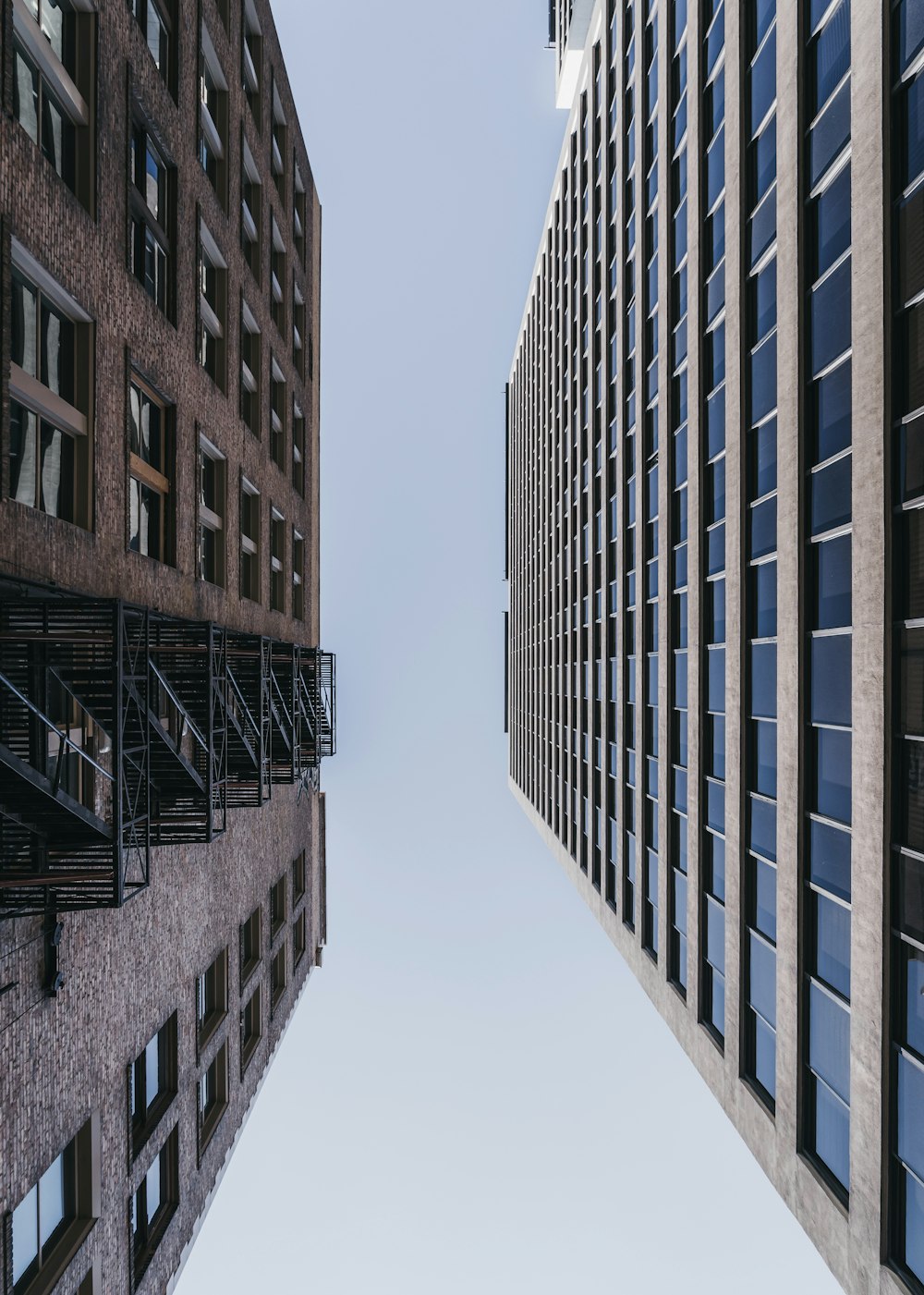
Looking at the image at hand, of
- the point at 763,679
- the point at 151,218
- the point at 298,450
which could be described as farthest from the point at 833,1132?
the point at 298,450

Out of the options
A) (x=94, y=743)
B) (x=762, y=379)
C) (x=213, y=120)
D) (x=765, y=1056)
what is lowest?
(x=765, y=1056)

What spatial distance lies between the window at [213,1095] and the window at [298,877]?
8523 mm

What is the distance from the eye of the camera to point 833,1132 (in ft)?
41.9

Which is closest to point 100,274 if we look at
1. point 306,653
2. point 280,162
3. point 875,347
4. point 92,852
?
→ point 92,852

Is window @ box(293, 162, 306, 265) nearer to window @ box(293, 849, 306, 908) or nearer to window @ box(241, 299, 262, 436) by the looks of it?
window @ box(241, 299, 262, 436)

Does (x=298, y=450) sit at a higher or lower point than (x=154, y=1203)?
higher

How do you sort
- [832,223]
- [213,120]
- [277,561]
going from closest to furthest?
[832,223] → [213,120] → [277,561]

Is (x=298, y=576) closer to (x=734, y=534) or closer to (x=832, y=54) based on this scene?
(x=734, y=534)

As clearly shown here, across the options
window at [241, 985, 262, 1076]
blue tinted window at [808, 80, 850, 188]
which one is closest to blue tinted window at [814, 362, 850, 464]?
blue tinted window at [808, 80, 850, 188]

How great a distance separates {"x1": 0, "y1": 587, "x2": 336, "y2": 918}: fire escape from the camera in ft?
35.4

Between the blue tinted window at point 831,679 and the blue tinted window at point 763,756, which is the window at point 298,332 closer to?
the blue tinted window at point 763,756

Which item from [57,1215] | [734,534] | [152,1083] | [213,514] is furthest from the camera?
[213,514]

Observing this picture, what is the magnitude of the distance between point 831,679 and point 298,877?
77.1ft

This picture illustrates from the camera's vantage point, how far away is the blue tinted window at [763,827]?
49.6ft
